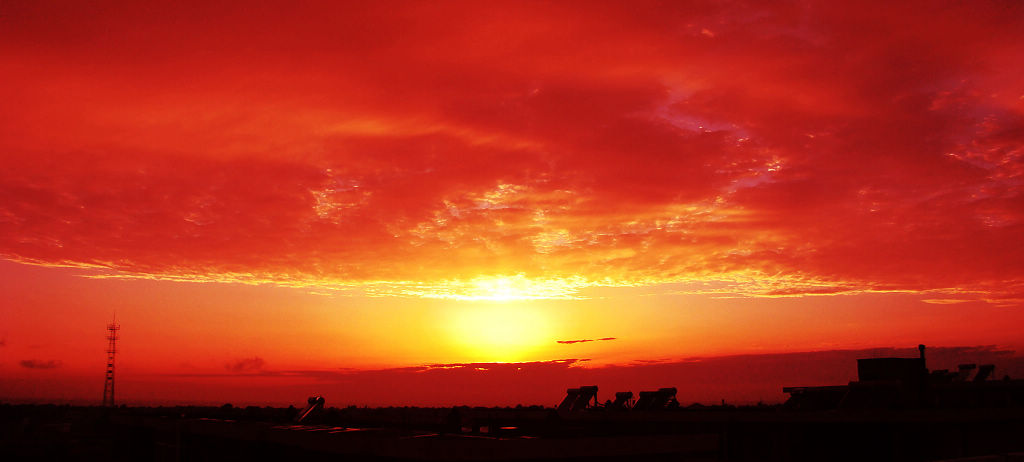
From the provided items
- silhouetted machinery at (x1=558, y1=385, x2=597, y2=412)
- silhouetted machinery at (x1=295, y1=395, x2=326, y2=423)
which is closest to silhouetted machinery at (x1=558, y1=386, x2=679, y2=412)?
silhouetted machinery at (x1=558, y1=385, x2=597, y2=412)

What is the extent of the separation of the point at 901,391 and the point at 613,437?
79.9ft

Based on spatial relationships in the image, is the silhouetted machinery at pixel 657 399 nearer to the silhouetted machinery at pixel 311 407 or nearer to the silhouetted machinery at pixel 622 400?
the silhouetted machinery at pixel 622 400

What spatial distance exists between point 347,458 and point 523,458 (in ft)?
20.3

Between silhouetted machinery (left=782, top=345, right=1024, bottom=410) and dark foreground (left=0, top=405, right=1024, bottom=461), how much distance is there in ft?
17.4

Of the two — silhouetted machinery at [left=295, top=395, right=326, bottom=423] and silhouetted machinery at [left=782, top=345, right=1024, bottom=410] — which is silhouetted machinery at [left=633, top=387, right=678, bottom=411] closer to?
silhouetted machinery at [left=782, top=345, right=1024, bottom=410]

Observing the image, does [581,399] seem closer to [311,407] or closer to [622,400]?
[622,400]

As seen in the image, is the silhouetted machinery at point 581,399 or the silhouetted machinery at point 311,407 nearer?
the silhouetted machinery at point 311,407

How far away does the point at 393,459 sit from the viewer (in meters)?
16.6

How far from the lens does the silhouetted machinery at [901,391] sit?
3500 cm

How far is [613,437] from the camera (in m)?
16.8

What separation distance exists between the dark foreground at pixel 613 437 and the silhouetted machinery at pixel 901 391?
5317 mm

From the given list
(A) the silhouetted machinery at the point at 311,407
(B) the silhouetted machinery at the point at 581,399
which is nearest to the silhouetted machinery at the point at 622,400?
(B) the silhouetted machinery at the point at 581,399

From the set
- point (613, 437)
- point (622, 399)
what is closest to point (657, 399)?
point (622, 399)

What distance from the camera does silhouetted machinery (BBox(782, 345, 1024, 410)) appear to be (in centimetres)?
3500
